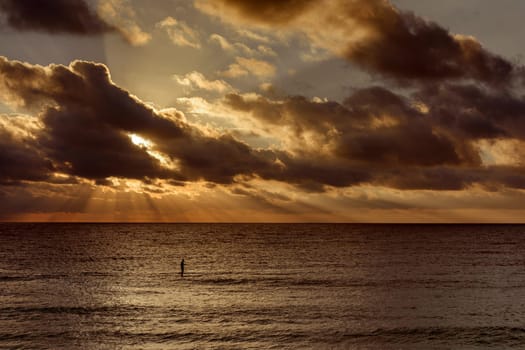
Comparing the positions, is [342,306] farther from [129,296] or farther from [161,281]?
[161,281]

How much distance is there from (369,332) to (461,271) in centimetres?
5026

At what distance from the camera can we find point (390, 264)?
95375 millimetres

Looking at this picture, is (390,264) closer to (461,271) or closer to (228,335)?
(461,271)

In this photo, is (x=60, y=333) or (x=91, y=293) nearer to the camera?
(x=60, y=333)

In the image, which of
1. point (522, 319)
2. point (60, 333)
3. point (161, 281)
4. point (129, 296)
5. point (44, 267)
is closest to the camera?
point (60, 333)

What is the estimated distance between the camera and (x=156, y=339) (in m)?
38.0

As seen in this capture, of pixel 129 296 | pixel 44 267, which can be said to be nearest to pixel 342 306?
pixel 129 296

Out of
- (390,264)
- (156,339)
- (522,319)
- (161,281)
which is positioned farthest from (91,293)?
(390,264)

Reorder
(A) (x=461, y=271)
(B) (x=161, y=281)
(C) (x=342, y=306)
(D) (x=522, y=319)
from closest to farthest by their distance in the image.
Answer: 1. (D) (x=522, y=319)
2. (C) (x=342, y=306)
3. (B) (x=161, y=281)
4. (A) (x=461, y=271)

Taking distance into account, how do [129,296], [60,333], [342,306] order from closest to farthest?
[60,333]
[342,306]
[129,296]

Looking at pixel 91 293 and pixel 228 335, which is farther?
pixel 91 293

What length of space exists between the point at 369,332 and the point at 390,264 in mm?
57187

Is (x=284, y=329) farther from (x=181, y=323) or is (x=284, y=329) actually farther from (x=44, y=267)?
(x=44, y=267)

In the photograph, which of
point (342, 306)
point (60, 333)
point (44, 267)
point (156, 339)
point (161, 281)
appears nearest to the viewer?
point (156, 339)
